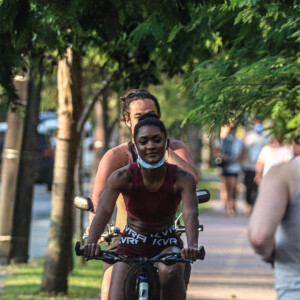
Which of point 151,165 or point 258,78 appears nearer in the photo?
point 151,165

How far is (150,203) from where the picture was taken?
18.0 ft

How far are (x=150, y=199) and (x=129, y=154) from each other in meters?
0.91

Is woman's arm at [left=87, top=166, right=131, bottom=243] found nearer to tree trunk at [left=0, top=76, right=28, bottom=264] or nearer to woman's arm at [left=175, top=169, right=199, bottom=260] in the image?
woman's arm at [left=175, top=169, right=199, bottom=260]

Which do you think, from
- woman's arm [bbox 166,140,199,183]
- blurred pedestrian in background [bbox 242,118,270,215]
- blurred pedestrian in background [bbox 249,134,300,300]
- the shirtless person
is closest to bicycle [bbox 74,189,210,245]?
the shirtless person

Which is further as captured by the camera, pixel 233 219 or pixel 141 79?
pixel 233 219

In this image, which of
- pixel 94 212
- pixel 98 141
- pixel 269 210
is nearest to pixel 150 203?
pixel 94 212

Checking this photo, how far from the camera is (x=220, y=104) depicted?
729 centimetres

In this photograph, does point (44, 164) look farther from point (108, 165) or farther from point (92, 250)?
point (92, 250)

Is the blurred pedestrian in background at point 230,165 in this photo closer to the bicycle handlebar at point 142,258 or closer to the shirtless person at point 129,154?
the shirtless person at point 129,154

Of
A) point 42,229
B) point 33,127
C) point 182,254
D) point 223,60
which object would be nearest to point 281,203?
point 182,254

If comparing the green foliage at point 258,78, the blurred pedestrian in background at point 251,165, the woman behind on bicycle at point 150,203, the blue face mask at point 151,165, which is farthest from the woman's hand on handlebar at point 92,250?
the blurred pedestrian in background at point 251,165

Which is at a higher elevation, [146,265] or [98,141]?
[98,141]

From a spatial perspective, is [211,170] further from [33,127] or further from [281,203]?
[281,203]

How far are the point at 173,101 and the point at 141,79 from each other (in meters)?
13.8
